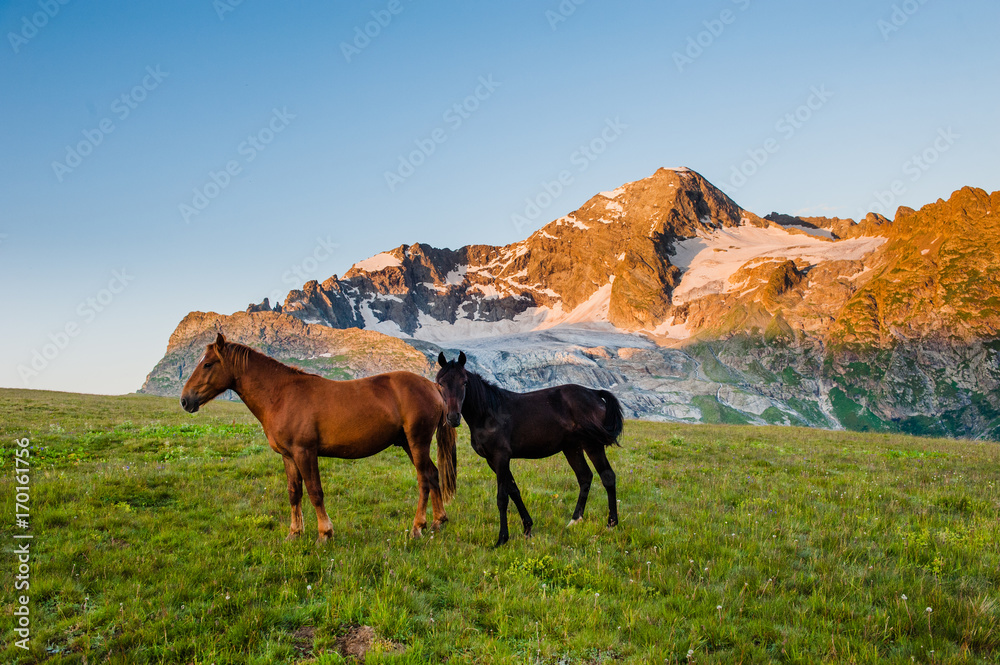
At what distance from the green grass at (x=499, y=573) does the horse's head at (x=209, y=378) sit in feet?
7.25

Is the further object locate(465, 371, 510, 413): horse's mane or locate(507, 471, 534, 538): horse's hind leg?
locate(465, 371, 510, 413): horse's mane

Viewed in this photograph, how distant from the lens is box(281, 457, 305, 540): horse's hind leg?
8586 millimetres

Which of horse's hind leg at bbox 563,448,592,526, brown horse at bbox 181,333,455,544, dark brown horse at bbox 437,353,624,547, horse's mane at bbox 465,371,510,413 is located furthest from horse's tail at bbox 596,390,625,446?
brown horse at bbox 181,333,455,544

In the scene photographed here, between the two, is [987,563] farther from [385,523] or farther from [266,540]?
[266,540]

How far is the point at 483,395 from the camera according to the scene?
31.2 ft

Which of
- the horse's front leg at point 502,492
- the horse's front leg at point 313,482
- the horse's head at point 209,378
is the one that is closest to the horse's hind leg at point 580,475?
the horse's front leg at point 502,492

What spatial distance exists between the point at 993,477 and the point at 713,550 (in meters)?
14.0

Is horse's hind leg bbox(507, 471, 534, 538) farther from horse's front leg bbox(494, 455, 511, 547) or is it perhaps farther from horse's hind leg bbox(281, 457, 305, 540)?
horse's hind leg bbox(281, 457, 305, 540)

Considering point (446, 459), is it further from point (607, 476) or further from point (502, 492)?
point (607, 476)

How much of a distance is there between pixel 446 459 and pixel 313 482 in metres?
2.61

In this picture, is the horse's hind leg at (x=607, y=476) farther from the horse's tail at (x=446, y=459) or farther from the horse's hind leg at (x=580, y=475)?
the horse's tail at (x=446, y=459)

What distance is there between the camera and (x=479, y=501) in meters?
11.0

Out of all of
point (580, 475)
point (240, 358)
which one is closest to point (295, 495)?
point (240, 358)

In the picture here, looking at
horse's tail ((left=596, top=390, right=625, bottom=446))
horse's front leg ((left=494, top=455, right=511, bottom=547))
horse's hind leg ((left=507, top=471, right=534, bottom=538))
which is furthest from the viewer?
horse's tail ((left=596, top=390, right=625, bottom=446))
